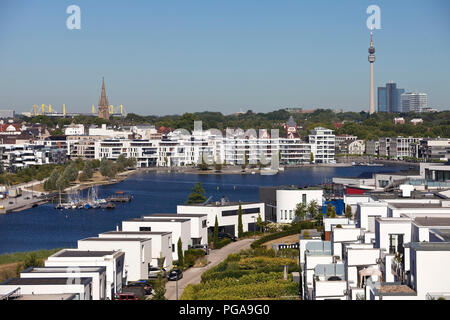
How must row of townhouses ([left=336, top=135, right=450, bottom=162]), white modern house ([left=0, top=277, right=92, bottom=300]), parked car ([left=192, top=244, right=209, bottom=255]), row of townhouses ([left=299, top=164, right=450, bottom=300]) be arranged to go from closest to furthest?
row of townhouses ([left=299, top=164, right=450, bottom=300])
white modern house ([left=0, top=277, right=92, bottom=300])
parked car ([left=192, top=244, right=209, bottom=255])
row of townhouses ([left=336, top=135, right=450, bottom=162])

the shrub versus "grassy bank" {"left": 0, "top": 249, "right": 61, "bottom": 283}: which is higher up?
the shrub

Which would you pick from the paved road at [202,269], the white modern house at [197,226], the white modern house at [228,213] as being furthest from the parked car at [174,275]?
the white modern house at [228,213]

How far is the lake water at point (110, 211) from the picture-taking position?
8062mm

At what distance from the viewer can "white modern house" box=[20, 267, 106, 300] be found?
3.24 m

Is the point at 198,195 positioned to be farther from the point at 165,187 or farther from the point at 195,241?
the point at 165,187

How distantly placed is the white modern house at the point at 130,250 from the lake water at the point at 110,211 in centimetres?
270

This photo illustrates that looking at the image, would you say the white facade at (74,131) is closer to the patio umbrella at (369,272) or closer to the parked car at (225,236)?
the parked car at (225,236)

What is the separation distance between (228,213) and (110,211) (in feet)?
17.1

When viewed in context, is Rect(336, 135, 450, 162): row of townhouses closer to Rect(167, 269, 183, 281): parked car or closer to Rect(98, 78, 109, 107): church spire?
Rect(98, 78, 109, 107): church spire

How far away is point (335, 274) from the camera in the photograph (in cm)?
278

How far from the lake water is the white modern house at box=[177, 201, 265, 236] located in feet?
4.59

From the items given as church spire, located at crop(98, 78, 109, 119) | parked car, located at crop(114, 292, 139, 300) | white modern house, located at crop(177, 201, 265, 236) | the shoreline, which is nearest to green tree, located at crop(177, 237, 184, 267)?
white modern house, located at crop(177, 201, 265, 236)

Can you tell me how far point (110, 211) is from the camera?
11609 mm

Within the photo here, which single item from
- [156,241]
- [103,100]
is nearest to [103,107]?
[103,100]
